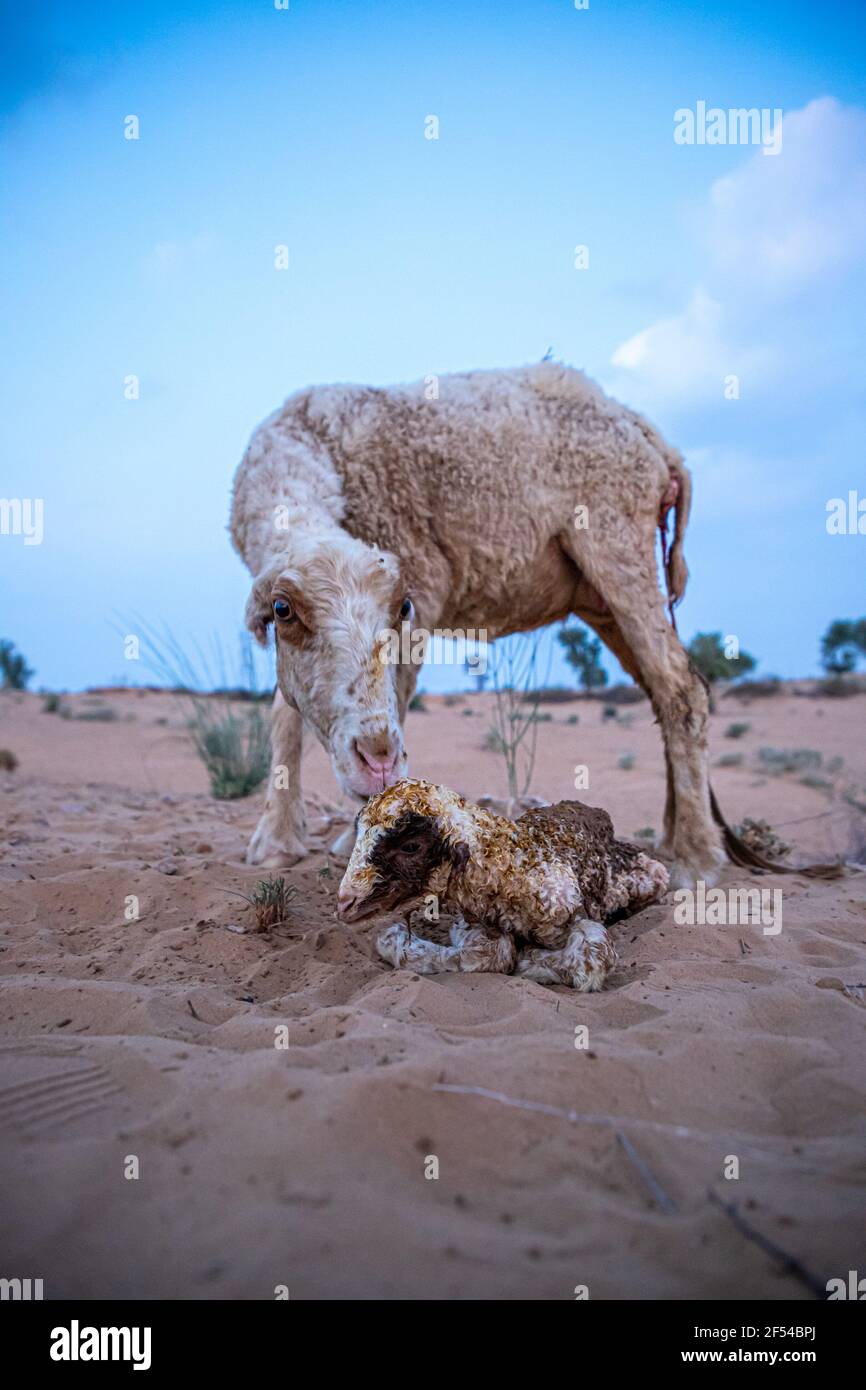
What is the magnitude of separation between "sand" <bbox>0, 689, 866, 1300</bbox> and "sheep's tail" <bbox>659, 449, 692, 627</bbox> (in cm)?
297

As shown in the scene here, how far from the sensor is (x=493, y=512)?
5.15 m

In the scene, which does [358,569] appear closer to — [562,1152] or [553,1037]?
[553,1037]

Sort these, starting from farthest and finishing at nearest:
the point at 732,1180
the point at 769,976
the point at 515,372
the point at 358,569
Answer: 1. the point at 515,372
2. the point at 358,569
3. the point at 769,976
4. the point at 732,1180

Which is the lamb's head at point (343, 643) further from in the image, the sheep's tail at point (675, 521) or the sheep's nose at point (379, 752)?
the sheep's tail at point (675, 521)

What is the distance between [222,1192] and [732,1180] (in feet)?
3.38

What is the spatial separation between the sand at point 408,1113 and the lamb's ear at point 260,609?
1348 mm

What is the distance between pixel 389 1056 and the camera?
2135 millimetres

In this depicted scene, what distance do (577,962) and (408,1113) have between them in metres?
1.21

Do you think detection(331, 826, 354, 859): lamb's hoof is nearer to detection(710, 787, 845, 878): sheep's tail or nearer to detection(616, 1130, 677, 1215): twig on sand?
detection(710, 787, 845, 878): sheep's tail

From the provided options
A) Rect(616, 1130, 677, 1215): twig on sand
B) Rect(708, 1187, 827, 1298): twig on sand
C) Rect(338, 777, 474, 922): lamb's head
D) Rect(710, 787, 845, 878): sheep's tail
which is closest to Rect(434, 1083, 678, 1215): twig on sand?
Rect(616, 1130, 677, 1215): twig on sand

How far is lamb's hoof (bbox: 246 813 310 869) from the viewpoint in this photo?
5098mm
